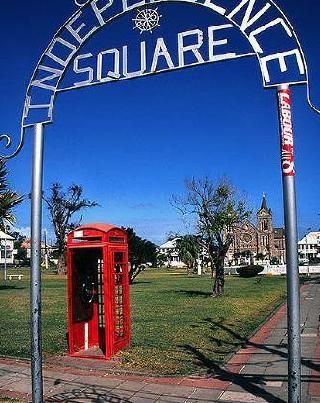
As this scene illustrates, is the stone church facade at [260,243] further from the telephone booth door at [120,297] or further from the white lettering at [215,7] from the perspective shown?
the white lettering at [215,7]

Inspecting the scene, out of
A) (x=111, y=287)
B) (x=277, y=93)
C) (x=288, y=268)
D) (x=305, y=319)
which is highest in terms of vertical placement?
(x=277, y=93)

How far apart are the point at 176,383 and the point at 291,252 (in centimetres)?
348

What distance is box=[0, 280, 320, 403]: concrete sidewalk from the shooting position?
5.82m

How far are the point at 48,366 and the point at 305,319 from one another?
27.7ft

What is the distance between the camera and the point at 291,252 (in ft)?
12.4

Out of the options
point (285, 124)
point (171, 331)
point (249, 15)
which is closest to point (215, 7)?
point (249, 15)

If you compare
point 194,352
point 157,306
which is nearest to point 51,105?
point 194,352

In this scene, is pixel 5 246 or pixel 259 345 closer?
pixel 259 345

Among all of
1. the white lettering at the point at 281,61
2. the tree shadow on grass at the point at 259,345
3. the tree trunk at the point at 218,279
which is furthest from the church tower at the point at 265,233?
the white lettering at the point at 281,61

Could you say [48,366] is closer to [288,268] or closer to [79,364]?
[79,364]

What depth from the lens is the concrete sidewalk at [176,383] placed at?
582 cm

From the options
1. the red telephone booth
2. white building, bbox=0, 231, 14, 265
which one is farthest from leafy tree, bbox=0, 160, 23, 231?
the red telephone booth

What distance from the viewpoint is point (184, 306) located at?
17.0m

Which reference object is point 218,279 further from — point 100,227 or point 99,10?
point 99,10
